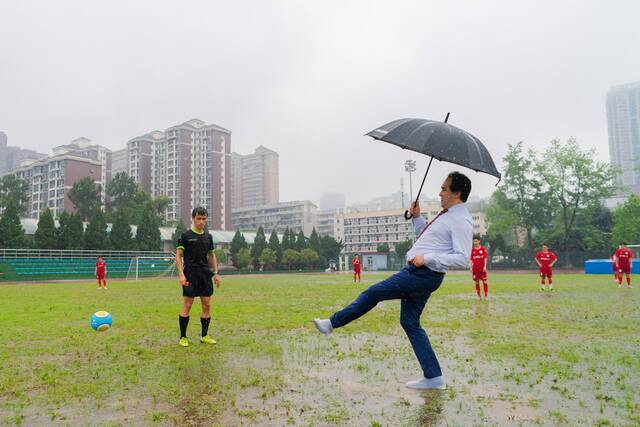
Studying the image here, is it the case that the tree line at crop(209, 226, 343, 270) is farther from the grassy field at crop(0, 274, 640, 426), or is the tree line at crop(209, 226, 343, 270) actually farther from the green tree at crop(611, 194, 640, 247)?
the grassy field at crop(0, 274, 640, 426)

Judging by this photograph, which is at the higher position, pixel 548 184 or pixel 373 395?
pixel 548 184

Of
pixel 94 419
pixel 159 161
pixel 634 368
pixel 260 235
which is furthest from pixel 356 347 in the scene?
pixel 159 161

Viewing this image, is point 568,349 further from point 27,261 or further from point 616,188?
point 616,188

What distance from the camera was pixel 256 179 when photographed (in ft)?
586

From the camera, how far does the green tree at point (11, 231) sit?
46.7 m

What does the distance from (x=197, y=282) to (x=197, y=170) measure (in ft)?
408

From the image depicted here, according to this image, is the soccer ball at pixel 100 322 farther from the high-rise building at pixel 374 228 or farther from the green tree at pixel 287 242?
the high-rise building at pixel 374 228

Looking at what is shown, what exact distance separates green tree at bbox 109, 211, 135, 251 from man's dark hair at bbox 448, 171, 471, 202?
56.7 metres

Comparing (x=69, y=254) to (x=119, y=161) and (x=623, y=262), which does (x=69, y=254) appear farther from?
(x=119, y=161)

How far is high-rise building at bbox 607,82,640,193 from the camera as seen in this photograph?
15125 centimetres

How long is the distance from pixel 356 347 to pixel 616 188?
6456 cm

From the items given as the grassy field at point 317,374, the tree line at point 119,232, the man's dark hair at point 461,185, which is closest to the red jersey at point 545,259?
the grassy field at point 317,374

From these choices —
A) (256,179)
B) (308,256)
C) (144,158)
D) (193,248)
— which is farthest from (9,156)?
(193,248)

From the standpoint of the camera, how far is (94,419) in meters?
3.80
